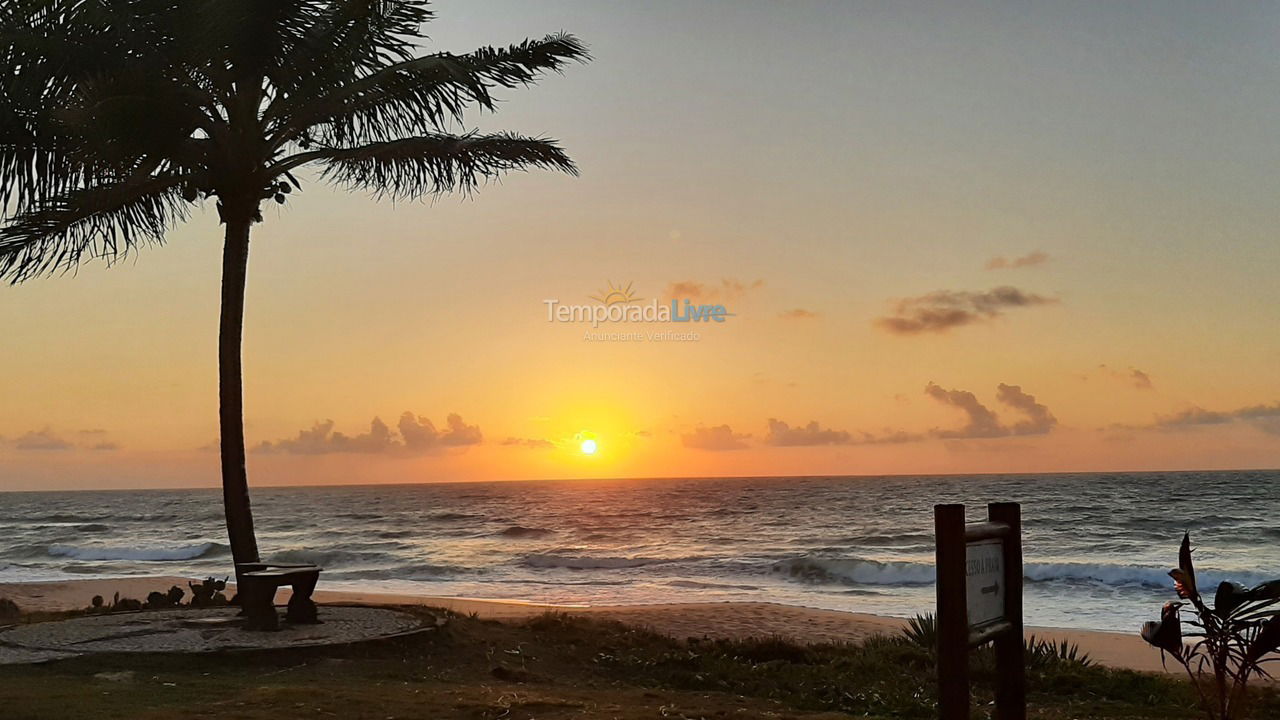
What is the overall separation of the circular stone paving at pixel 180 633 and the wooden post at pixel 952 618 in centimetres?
656

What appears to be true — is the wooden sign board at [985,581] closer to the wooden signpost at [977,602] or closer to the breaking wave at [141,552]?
the wooden signpost at [977,602]

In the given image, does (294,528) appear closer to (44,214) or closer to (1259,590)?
(44,214)

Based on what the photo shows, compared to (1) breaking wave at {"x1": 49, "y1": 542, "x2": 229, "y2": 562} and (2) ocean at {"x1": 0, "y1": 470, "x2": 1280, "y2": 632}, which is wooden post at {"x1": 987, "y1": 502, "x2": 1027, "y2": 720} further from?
(1) breaking wave at {"x1": 49, "y1": 542, "x2": 229, "y2": 562}

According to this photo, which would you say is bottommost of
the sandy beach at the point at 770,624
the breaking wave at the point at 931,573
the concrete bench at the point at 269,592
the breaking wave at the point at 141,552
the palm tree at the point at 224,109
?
the breaking wave at the point at 141,552

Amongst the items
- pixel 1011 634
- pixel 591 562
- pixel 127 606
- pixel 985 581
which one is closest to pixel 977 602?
pixel 985 581

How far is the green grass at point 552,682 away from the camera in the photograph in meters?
7.55

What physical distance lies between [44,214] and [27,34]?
1970 mm

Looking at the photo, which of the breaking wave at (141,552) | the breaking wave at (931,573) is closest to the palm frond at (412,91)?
the breaking wave at (931,573)

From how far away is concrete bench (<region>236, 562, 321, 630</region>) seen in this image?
10.5m

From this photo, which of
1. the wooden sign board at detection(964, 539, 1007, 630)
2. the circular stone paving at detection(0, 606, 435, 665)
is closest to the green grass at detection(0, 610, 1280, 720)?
the circular stone paving at detection(0, 606, 435, 665)

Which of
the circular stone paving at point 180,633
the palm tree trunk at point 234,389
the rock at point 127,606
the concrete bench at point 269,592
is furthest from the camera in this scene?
the rock at point 127,606

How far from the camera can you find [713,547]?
134 feet

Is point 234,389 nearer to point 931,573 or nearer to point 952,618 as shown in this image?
point 952,618

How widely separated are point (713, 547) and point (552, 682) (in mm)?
31734
